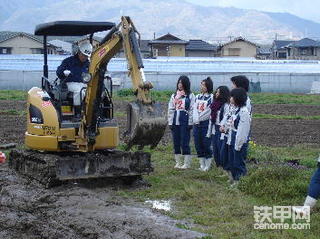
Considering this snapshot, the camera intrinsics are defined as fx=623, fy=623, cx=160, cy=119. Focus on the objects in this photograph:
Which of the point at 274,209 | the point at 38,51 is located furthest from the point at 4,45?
the point at 274,209

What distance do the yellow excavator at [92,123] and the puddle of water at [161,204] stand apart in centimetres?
88

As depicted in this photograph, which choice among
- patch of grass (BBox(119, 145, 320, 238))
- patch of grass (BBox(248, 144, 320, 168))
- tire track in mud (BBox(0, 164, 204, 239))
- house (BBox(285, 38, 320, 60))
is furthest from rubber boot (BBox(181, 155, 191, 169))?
house (BBox(285, 38, 320, 60))

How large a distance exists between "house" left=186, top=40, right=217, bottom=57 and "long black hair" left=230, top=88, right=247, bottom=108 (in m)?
57.5

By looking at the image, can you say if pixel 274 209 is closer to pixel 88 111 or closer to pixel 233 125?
pixel 233 125

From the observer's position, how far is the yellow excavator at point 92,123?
9180 mm

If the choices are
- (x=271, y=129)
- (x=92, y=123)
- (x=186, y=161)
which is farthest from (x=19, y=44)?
(x=92, y=123)

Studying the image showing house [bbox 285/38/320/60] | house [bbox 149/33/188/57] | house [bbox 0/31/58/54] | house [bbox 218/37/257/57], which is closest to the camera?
house [bbox 0/31/58/54]

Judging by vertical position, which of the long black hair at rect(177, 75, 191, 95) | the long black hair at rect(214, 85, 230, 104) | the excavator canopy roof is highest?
the excavator canopy roof

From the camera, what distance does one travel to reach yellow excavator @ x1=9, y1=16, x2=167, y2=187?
918 cm

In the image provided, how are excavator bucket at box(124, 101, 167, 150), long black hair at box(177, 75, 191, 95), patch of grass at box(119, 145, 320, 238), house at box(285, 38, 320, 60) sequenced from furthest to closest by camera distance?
house at box(285, 38, 320, 60) → long black hair at box(177, 75, 191, 95) → excavator bucket at box(124, 101, 167, 150) → patch of grass at box(119, 145, 320, 238)

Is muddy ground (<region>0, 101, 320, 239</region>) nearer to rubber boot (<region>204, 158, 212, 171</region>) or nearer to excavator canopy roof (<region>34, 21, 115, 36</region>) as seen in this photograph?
rubber boot (<region>204, 158, 212, 171</region>)

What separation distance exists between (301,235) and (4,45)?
190 ft

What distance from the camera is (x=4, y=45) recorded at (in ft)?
203

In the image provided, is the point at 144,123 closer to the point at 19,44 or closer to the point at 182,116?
the point at 182,116
